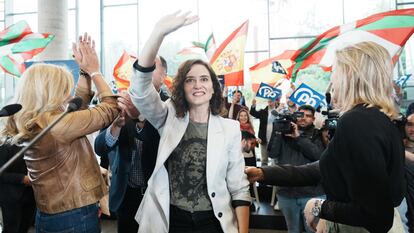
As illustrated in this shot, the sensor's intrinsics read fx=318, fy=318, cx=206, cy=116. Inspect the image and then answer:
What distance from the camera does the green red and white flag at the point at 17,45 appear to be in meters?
4.03

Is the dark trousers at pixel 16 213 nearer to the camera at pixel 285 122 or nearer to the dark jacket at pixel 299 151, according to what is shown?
the camera at pixel 285 122

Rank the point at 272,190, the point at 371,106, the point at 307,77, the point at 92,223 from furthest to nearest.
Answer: the point at 307,77 < the point at 272,190 < the point at 92,223 < the point at 371,106

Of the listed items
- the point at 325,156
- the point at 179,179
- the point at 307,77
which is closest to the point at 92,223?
the point at 179,179

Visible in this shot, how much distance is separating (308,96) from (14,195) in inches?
130

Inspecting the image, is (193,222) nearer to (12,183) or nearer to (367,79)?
(367,79)

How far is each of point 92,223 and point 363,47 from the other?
4.59ft

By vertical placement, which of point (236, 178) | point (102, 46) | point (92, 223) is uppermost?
point (102, 46)

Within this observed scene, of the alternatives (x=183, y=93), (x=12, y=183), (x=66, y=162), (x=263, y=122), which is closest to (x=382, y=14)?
(x=263, y=122)

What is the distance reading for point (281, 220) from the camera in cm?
420

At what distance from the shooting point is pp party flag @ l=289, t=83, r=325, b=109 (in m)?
4.00

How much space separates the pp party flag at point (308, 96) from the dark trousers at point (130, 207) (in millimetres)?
2617

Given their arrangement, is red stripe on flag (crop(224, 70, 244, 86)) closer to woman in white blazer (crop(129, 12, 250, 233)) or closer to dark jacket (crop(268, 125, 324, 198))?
dark jacket (crop(268, 125, 324, 198))

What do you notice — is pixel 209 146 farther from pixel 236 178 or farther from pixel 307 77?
pixel 307 77

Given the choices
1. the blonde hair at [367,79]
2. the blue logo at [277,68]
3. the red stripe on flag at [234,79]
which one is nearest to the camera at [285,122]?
the blonde hair at [367,79]
